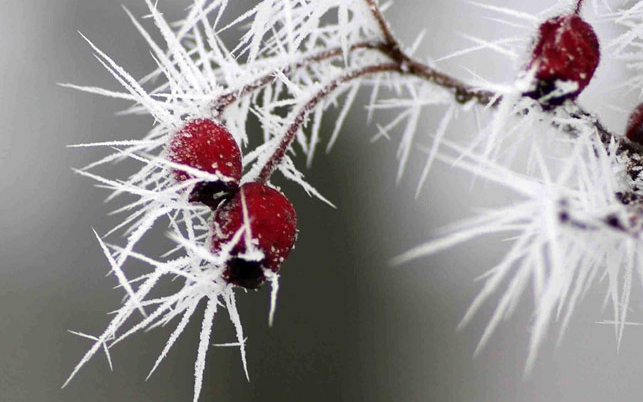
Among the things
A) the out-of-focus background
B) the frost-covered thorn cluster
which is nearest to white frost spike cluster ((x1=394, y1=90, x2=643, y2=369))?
the frost-covered thorn cluster

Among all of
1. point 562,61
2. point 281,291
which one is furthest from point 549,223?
point 281,291

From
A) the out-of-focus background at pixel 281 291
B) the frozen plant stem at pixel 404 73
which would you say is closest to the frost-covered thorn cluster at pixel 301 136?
the frozen plant stem at pixel 404 73

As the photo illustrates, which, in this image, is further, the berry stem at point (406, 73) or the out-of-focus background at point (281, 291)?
the out-of-focus background at point (281, 291)

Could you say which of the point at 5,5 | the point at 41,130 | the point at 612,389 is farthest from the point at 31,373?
the point at 612,389

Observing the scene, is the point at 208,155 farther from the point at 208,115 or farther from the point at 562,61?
the point at 562,61

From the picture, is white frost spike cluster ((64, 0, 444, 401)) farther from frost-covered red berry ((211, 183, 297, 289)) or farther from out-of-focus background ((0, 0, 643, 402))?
out-of-focus background ((0, 0, 643, 402))

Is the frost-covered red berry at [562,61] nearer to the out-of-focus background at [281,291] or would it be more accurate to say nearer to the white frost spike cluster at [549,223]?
the white frost spike cluster at [549,223]

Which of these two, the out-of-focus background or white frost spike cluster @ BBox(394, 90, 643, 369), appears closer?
white frost spike cluster @ BBox(394, 90, 643, 369)
